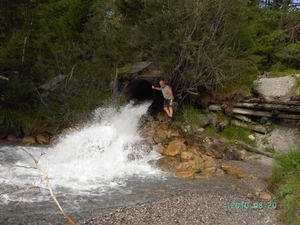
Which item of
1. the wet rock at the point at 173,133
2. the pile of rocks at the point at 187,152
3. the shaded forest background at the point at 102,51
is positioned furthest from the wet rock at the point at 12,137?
the wet rock at the point at 173,133

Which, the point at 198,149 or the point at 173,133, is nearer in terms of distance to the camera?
the point at 198,149

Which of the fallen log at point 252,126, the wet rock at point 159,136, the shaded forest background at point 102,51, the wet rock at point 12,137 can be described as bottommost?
the wet rock at point 12,137

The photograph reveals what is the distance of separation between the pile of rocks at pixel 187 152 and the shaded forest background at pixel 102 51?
4.79ft

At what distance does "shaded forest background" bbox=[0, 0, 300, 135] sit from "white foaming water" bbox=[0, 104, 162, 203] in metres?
1.32

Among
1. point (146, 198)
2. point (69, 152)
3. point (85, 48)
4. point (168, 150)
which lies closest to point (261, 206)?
point (146, 198)

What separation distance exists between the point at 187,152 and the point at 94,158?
273 centimetres

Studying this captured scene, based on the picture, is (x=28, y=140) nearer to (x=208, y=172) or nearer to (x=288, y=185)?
(x=208, y=172)

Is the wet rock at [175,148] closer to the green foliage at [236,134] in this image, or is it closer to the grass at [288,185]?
the green foliage at [236,134]

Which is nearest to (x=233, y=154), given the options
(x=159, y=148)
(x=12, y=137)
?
(x=159, y=148)

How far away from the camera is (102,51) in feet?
43.1

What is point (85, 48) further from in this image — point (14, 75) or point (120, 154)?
point (120, 154)

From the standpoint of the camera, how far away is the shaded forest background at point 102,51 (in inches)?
422

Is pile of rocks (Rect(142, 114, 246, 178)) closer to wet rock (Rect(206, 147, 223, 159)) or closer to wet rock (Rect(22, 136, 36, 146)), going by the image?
wet rock (Rect(206, 147, 223, 159))

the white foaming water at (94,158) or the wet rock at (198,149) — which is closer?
the white foaming water at (94,158)
